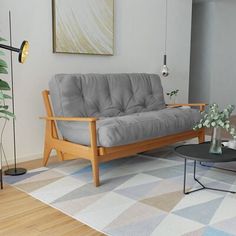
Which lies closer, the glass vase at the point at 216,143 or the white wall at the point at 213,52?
the glass vase at the point at 216,143

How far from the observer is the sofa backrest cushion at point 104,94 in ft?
9.68

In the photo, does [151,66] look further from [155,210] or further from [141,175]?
[155,210]

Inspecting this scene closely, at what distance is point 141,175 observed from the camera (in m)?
2.73

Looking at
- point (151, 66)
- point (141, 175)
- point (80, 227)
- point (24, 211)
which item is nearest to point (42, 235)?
point (80, 227)

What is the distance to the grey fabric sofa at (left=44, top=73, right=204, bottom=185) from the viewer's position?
8.46ft

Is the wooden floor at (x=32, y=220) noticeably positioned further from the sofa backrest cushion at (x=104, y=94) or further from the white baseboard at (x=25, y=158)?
the sofa backrest cushion at (x=104, y=94)

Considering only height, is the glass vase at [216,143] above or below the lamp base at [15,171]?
above

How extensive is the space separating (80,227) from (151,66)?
3054 millimetres

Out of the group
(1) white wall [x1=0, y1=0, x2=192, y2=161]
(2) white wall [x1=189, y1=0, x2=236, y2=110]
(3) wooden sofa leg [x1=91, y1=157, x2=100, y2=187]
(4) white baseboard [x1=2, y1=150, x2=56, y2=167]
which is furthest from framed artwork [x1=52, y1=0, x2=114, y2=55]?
(2) white wall [x1=189, y1=0, x2=236, y2=110]

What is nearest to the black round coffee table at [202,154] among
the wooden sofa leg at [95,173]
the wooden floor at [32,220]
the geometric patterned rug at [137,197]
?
the geometric patterned rug at [137,197]

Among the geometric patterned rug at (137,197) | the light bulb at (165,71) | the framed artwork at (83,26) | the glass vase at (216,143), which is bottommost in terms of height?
the geometric patterned rug at (137,197)

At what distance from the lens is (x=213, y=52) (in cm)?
596

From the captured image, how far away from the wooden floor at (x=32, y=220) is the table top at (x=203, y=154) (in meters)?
0.89

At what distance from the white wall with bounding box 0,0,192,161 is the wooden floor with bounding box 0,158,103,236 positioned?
39.3 inches
